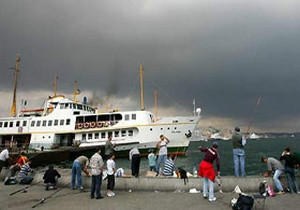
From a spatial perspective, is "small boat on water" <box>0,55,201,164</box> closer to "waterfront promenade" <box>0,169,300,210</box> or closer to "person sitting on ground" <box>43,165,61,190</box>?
"person sitting on ground" <box>43,165,61,190</box>

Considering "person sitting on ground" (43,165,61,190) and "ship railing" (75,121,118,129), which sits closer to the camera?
"person sitting on ground" (43,165,61,190)

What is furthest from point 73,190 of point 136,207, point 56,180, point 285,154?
point 285,154

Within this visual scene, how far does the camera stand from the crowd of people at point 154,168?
6.87m

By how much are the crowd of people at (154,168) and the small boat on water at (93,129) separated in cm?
A: 1938

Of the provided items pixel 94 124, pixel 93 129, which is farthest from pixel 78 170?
pixel 94 124

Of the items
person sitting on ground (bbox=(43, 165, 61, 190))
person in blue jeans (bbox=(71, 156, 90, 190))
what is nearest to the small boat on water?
person sitting on ground (bbox=(43, 165, 61, 190))

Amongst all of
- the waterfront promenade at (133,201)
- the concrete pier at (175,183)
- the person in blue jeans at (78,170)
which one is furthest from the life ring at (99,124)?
the waterfront promenade at (133,201)

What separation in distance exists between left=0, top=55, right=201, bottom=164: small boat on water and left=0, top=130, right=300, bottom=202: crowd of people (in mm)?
19377

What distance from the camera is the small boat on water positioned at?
100 feet

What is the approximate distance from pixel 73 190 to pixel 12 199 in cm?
191

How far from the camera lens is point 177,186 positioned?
8250mm

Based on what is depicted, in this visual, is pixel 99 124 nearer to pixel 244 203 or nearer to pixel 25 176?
pixel 25 176

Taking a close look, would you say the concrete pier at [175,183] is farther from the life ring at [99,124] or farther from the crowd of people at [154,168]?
the life ring at [99,124]

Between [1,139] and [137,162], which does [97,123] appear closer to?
[1,139]
